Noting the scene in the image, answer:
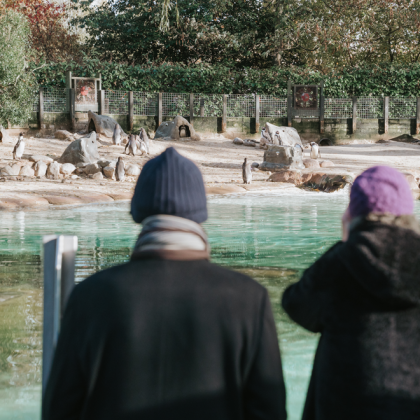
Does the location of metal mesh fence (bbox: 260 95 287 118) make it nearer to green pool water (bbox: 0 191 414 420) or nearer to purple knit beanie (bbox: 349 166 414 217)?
green pool water (bbox: 0 191 414 420)

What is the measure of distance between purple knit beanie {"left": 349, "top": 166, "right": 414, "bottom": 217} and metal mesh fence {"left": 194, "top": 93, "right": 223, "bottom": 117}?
21182mm

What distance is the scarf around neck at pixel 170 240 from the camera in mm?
1280

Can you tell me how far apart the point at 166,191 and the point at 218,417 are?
0.50m

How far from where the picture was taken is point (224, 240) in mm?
7164

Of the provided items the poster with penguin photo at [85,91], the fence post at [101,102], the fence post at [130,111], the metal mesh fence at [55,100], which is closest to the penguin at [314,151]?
the fence post at [130,111]

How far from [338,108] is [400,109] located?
251cm

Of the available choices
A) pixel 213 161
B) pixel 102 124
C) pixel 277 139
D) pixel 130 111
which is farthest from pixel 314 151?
pixel 130 111

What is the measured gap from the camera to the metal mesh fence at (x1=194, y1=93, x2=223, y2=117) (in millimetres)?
22469

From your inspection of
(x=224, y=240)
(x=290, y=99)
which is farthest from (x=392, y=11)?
(x=224, y=240)

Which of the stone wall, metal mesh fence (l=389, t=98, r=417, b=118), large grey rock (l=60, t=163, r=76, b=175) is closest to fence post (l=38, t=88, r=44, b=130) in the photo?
the stone wall

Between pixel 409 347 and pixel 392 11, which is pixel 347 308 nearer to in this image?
pixel 409 347

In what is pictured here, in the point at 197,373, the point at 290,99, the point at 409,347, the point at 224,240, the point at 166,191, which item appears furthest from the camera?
the point at 290,99

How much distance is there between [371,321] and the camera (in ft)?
4.76

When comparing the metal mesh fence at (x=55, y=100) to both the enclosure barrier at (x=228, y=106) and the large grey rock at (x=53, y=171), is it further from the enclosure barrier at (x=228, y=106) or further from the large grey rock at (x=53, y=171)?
the large grey rock at (x=53, y=171)
